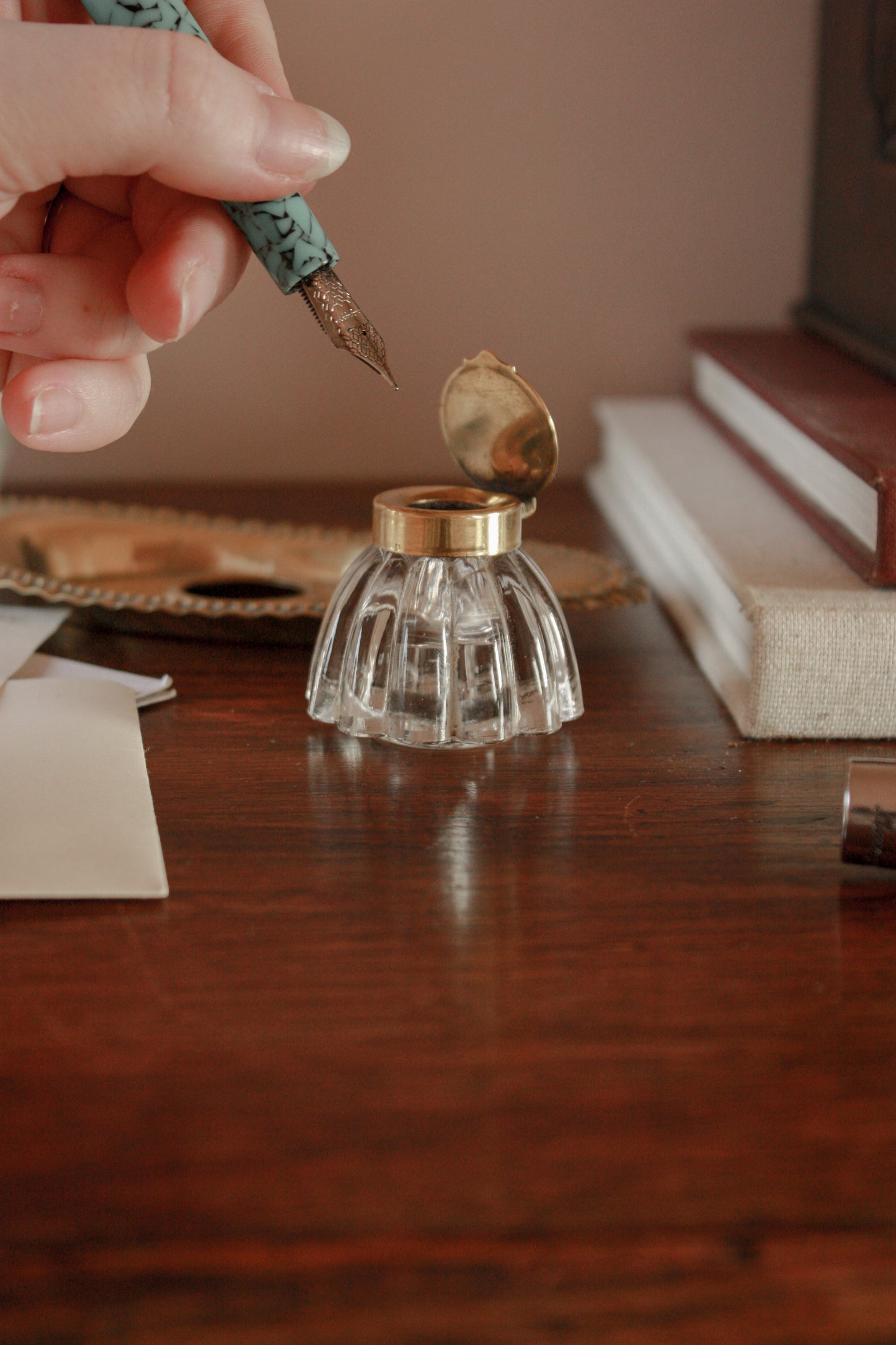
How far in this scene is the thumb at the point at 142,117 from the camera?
0.58m

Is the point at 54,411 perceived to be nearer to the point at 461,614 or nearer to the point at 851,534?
the point at 461,614

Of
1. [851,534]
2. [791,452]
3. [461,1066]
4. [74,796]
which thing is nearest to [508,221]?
[791,452]

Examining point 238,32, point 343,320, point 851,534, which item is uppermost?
point 238,32

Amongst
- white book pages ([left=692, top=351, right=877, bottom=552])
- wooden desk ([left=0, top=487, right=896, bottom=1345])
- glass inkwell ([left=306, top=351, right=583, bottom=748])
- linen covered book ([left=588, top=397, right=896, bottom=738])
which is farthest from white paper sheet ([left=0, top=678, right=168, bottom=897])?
white book pages ([left=692, top=351, right=877, bottom=552])

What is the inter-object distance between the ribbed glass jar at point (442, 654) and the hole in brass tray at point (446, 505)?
29 millimetres

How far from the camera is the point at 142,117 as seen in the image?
0.60 m

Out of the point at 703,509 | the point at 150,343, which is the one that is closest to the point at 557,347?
the point at 703,509

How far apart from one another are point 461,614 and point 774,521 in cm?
33

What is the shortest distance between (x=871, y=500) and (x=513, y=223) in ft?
2.32

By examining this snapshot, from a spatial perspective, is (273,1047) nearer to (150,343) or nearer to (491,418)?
(491,418)

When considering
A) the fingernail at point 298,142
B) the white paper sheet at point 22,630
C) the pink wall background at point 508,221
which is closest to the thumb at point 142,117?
the fingernail at point 298,142

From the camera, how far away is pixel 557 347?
1.39 meters

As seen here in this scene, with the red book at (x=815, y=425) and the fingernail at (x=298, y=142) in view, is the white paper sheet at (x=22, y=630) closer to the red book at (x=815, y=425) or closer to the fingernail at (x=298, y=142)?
the fingernail at (x=298, y=142)

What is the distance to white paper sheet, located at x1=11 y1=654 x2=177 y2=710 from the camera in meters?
0.78
